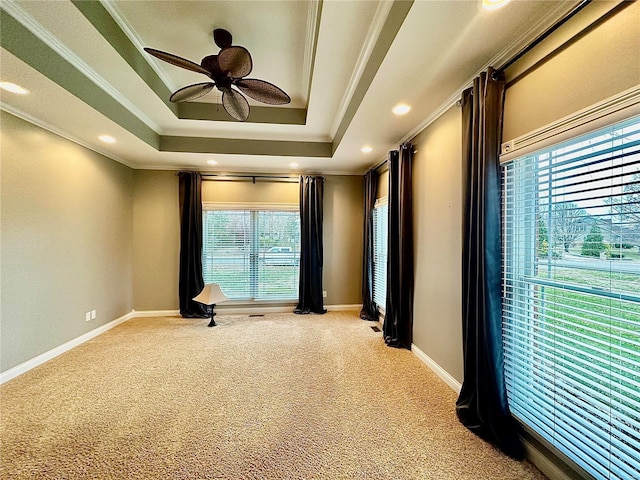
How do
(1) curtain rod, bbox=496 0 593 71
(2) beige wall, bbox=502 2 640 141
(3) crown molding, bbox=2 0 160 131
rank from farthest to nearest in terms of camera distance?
(3) crown molding, bbox=2 0 160 131, (1) curtain rod, bbox=496 0 593 71, (2) beige wall, bbox=502 2 640 141

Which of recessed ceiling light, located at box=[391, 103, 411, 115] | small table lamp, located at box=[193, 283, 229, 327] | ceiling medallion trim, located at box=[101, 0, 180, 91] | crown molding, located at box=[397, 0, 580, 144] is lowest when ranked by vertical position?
small table lamp, located at box=[193, 283, 229, 327]

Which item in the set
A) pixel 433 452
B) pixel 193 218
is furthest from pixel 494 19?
pixel 193 218

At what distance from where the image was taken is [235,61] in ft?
6.61

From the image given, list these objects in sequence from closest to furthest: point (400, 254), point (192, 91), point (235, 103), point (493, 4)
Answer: point (493, 4) < point (192, 91) < point (235, 103) < point (400, 254)

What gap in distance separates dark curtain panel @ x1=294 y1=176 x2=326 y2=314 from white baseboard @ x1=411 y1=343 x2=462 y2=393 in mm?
1988

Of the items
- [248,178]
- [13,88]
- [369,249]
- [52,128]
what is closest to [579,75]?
[369,249]

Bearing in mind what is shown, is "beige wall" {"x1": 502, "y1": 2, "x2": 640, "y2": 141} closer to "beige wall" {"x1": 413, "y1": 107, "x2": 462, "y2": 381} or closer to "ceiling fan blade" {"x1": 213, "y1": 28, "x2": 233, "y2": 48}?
"beige wall" {"x1": 413, "y1": 107, "x2": 462, "y2": 381}

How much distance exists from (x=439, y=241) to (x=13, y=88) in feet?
12.9

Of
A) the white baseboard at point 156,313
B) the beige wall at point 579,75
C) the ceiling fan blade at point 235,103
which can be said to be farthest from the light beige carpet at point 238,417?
the ceiling fan blade at point 235,103

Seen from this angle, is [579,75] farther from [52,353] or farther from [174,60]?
[52,353]

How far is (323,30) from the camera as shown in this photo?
1.94m

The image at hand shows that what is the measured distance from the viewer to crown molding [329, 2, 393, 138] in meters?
1.74

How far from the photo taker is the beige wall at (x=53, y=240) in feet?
8.37

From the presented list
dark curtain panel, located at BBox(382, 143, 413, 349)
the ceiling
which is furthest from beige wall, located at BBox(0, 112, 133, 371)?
dark curtain panel, located at BBox(382, 143, 413, 349)
